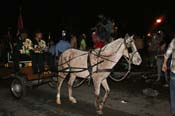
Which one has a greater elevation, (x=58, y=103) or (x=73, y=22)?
(x=73, y=22)

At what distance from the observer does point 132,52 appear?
7988 mm

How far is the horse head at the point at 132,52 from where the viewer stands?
7.85 metres

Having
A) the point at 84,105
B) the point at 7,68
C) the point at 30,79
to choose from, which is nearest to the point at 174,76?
the point at 84,105

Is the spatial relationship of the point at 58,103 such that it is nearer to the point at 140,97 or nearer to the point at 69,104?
the point at 69,104

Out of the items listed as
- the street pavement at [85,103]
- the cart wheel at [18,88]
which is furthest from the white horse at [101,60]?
the cart wheel at [18,88]

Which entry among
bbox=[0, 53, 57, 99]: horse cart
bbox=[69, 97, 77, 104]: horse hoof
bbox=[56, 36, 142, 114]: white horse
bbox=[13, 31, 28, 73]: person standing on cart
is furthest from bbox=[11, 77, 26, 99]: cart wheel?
bbox=[56, 36, 142, 114]: white horse

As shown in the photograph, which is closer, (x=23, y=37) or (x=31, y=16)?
(x=23, y=37)

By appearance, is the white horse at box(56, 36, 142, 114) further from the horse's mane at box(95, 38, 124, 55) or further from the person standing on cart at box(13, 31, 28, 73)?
the person standing on cart at box(13, 31, 28, 73)

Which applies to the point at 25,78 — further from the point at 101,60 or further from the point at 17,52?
the point at 101,60

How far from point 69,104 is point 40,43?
3092 mm

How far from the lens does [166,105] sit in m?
9.10

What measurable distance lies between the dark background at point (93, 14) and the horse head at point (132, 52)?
23.3 meters

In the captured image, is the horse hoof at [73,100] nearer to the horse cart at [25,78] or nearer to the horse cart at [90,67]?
the horse cart at [90,67]

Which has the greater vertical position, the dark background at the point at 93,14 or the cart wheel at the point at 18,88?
the dark background at the point at 93,14
